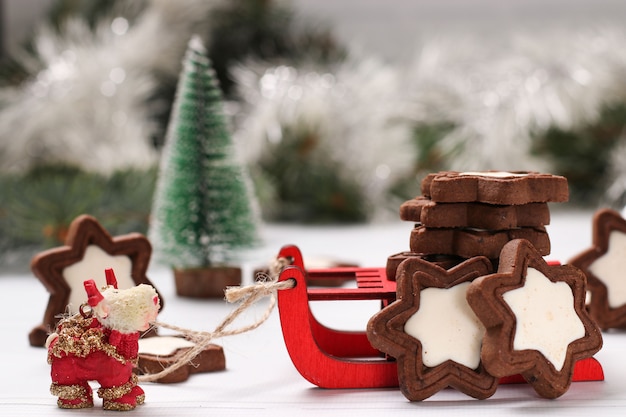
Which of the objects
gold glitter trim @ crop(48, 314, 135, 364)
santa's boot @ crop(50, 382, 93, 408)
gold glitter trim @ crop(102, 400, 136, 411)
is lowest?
gold glitter trim @ crop(102, 400, 136, 411)

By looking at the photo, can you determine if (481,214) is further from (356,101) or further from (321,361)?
(356,101)

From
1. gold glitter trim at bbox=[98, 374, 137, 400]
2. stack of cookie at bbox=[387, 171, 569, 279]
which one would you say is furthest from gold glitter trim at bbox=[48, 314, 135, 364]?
stack of cookie at bbox=[387, 171, 569, 279]

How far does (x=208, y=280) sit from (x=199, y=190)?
0.14 metres

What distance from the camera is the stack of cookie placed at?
0.88 metres

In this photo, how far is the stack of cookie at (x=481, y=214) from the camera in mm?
877

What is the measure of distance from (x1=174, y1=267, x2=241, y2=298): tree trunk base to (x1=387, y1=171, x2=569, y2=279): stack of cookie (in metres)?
0.52

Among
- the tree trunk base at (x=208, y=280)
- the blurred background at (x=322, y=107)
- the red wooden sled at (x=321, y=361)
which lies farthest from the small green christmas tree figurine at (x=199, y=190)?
the red wooden sled at (x=321, y=361)

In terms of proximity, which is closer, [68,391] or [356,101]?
[68,391]

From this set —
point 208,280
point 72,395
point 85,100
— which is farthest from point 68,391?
point 85,100

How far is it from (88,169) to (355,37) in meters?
1.30

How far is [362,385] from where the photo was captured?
89 centimetres

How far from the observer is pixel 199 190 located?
138 cm

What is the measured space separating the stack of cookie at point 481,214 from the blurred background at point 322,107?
0.96 m

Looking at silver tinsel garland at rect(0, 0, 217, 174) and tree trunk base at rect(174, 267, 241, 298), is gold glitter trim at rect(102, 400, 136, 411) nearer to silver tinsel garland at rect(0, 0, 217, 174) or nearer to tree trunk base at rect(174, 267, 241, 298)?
tree trunk base at rect(174, 267, 241, 298)
